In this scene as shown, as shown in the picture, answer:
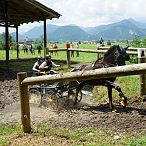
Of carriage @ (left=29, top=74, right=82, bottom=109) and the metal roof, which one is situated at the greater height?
the metal roof

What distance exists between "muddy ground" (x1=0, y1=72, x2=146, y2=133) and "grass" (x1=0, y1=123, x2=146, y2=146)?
1.71ft

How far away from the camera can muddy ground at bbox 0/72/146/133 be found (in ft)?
27.2

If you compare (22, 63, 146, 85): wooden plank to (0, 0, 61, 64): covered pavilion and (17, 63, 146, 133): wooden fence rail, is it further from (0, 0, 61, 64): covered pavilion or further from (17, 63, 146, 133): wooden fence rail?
(0, 0, 61, 64): covered pavilion

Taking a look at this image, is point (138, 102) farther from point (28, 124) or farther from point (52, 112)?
point (28, 124)

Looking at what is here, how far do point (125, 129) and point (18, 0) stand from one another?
52.2ft

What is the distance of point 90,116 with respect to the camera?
9406 millimetres

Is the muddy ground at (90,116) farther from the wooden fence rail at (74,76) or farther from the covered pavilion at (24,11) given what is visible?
the covered pavilion at (24,11)

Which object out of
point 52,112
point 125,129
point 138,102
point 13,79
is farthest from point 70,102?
point 13,79

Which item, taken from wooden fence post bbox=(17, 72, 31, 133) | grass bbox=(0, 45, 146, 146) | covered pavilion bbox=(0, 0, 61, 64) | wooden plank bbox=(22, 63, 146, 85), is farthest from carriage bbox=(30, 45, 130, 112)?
covered pavilion bbox=(0, 0, 61, 64)

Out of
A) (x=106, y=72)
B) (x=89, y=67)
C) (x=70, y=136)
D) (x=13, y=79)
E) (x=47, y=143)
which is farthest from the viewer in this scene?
(x=13, y=79)

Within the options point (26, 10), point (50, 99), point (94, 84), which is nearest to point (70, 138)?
point (94, 84)

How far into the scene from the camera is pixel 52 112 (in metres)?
11.1

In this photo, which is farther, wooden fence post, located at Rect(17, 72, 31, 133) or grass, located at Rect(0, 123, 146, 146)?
wooden fence post, located at Rect(17, 72, 31, 133)

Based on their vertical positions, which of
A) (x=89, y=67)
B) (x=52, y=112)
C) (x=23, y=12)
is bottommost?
(x=52, y=112)
